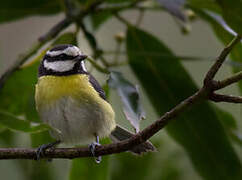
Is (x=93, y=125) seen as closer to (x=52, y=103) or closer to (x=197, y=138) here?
(x=52, y=103)

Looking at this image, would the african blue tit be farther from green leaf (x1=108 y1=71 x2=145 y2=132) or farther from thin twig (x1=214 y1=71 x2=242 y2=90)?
thin twig (x1=214 y1=71 x2=242 y2=90)

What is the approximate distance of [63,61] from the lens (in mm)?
2139

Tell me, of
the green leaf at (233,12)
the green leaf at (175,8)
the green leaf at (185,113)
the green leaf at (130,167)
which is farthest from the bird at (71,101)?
the green leaf at (233,12)

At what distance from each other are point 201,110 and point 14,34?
78.6 inches

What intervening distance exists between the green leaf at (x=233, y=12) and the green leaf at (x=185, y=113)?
73 cm

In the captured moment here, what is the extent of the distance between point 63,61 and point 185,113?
56 cm

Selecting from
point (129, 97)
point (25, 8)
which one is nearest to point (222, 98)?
point (129, 97)

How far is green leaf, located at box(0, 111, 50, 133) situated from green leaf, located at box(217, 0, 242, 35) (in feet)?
2.00

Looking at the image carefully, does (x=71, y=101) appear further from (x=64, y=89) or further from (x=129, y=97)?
(x=129, y=97)

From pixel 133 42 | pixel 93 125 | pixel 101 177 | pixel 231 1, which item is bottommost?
pixel 101 177

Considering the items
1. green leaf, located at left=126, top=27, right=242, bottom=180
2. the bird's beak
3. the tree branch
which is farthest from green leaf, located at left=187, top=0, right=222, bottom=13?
the bird's beak

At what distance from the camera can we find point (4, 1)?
2352mm

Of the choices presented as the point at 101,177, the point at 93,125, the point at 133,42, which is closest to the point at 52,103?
the point at 93,125

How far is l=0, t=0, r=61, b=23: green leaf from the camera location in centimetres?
236
